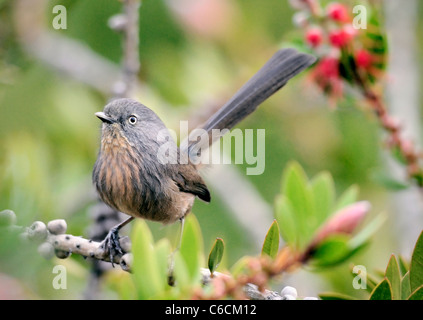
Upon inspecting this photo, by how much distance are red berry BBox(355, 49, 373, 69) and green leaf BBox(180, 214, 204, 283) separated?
59.2 inches

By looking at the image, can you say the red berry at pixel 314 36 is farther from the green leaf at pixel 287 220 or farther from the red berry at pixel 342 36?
the green leaf at pixel 287 220

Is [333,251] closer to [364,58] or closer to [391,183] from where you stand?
[391,183]

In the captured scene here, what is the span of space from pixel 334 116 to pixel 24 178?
8.02 ft

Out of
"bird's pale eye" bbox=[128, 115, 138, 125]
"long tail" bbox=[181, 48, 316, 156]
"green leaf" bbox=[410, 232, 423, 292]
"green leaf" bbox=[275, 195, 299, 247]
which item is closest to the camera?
"green leaf" bbox=[275, 195, 299, 247]

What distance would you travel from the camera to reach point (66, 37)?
13.8ft

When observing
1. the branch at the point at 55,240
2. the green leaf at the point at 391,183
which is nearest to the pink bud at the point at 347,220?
the branch at the point at 55,240

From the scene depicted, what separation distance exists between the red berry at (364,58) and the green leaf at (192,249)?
1503 mm

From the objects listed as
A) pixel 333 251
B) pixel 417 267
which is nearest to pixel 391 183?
pixel 417 267

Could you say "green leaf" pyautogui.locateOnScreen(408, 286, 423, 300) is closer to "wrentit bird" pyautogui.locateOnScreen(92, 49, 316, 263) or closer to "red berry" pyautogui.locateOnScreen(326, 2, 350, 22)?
"wrentit bird" pyautogui.locateOnScreen(92, 49, 316, 263)

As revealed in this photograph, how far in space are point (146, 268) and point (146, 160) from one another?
1.22 meters

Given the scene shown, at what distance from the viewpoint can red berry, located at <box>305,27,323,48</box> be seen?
2.45m

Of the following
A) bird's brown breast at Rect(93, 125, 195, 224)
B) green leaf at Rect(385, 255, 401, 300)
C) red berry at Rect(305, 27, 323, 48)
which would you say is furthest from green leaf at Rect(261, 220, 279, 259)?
red berry at Rect(305, 27, 323, 48)
